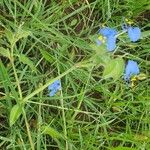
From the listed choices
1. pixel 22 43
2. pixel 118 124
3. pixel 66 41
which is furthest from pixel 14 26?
pixel 118 124

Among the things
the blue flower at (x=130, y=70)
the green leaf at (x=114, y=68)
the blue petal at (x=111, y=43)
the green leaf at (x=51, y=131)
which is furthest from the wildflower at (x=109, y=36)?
the green leaf at (x=51, y=131)

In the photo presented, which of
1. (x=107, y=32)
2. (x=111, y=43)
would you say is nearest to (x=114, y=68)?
(x=111, y=43)

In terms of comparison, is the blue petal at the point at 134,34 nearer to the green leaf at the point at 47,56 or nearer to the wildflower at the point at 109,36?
the wildflower at the point at 109,36

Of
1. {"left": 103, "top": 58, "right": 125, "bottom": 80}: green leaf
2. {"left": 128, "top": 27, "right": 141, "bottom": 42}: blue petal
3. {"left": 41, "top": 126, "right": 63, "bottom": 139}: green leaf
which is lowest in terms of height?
{"left": 41, "top": 126, "right": 63, "bottom": 139}: green leaf

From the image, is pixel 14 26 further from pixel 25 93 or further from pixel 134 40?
pixel 134 40

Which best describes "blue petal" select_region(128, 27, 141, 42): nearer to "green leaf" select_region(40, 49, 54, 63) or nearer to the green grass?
the green grass

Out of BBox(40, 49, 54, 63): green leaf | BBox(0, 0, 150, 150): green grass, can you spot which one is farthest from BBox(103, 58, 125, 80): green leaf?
BBox(40, 49, 54, 63): green leaf
